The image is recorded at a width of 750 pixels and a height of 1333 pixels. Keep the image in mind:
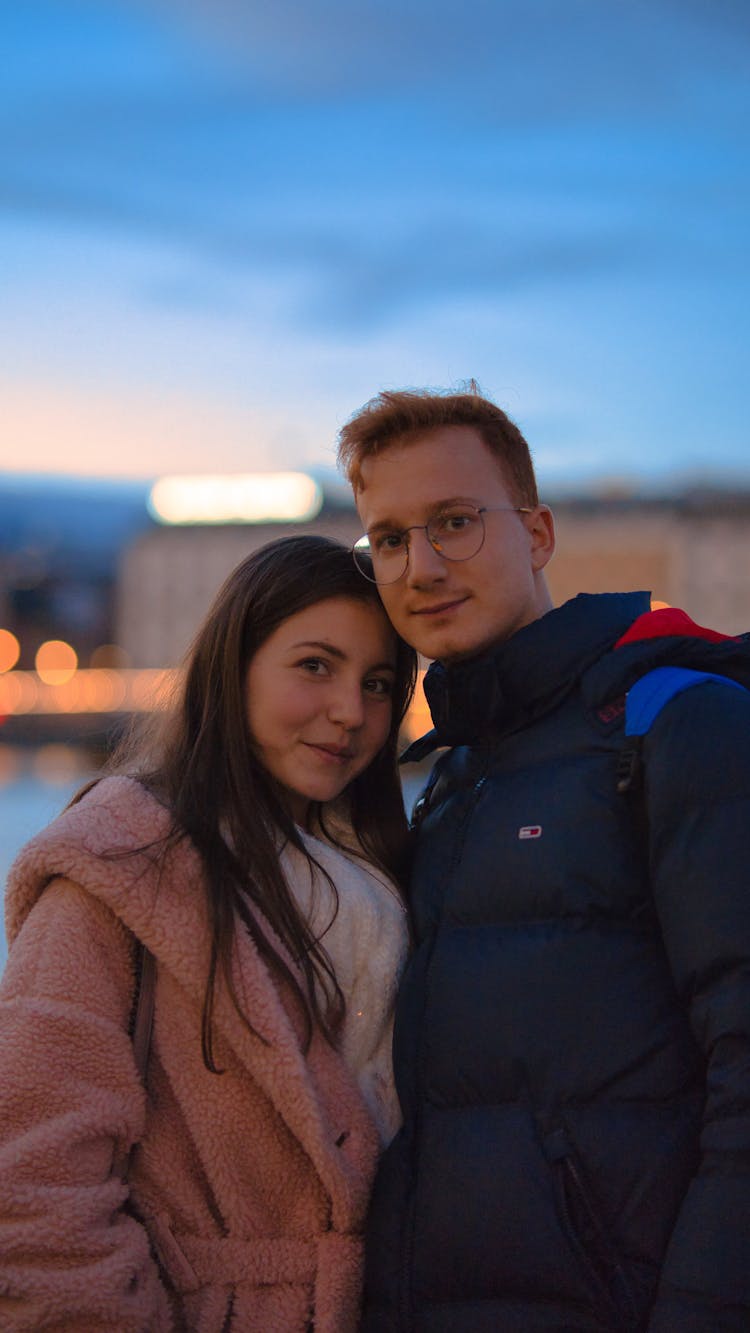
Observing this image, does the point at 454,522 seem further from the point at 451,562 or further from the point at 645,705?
the point at 645,705

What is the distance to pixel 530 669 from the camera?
232 centimetres

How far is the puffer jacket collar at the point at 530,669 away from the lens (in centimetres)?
230

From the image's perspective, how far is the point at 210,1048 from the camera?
209 centimetres

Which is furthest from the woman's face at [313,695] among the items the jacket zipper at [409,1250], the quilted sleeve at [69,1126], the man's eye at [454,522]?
the jacket zipper at [409,1250]

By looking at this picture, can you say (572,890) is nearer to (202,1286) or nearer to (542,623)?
(542,623)

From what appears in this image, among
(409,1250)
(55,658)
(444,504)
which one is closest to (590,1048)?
(409,1250)

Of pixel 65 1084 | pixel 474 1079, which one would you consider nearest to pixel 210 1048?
pixel 65 1084

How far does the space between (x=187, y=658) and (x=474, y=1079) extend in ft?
3.17

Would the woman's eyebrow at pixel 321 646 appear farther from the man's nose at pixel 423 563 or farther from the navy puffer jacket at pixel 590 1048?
the navy puffer jacket at pixel 590 1048

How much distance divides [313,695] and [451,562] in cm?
34

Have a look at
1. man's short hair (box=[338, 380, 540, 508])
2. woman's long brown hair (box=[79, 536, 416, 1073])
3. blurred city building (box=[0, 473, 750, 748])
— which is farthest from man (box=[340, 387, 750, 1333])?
blurred city building (box=[0, 473, 750, 748])

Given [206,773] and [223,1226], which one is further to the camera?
[206,773]

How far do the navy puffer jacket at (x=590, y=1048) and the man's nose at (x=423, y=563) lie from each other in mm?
368

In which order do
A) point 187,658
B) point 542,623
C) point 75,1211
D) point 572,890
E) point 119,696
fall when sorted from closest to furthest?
point 75,1211 < point 572,890 < point 542,623 < point 187,658 < point 119,696
